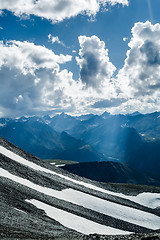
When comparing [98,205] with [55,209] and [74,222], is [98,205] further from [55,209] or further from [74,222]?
[74,222]

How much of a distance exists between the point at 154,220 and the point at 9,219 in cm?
4398

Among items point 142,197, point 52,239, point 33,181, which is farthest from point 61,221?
point 142,197

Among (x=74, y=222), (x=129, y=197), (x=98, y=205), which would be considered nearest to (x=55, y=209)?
(x=74, y=222)

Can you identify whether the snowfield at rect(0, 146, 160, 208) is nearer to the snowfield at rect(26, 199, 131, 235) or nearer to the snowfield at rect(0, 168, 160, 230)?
the snowfield at rect(0, 168, 160, 230)

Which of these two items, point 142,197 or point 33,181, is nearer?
point 33,181

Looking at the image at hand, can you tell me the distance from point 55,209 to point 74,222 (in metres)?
4.68

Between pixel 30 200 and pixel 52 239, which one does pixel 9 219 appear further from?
pixel 30 200

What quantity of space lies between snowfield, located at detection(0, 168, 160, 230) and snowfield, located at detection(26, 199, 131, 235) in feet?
30.9

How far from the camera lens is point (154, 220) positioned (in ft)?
180

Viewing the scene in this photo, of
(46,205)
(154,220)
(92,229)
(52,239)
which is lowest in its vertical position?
(154,220)

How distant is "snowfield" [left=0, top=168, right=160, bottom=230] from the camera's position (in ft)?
161

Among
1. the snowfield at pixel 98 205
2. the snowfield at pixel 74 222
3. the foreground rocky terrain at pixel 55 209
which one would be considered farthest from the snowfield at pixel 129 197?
the snowfield at pixel 74 222

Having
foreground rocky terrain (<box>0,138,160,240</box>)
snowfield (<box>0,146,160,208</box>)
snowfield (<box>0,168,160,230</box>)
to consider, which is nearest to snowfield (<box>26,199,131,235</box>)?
foreground rocky terrain (<box>0,138,160,240</box>)

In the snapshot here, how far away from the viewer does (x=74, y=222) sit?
36.3 meters
